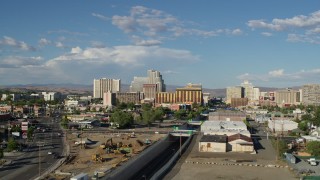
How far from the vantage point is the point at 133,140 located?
115 ft

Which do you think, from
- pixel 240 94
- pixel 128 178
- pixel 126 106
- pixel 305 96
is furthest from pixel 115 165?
pixel 240 94

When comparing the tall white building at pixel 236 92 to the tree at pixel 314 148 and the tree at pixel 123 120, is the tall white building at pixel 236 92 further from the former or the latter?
the tree at pixel 314 148

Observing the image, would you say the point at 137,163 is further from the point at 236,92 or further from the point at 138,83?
the point at 138,83

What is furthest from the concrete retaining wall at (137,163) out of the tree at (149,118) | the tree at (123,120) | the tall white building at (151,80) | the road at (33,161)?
the tall white building at (151,80)

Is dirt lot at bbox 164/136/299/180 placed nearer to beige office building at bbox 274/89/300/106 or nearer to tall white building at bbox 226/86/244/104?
beige office building at bbox 274/89/300/106

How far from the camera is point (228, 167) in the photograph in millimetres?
22250

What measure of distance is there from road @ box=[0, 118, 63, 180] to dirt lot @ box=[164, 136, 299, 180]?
7.70 m

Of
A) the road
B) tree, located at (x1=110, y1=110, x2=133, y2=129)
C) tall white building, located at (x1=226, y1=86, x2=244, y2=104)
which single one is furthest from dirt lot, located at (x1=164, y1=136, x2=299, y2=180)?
tall white building, located at (x1=226, y1=86, x2=244, y2=104)

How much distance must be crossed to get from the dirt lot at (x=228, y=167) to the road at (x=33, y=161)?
770 centimetres

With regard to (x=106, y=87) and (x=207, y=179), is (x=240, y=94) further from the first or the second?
(x=207, y=179)

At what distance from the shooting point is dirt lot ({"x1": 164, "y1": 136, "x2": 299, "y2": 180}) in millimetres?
19906

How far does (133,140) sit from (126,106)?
53.4 meters

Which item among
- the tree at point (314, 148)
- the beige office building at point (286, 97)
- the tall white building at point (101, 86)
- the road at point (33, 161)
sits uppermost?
the tall white building at point (101, 86)

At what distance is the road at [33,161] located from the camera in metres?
21.1
